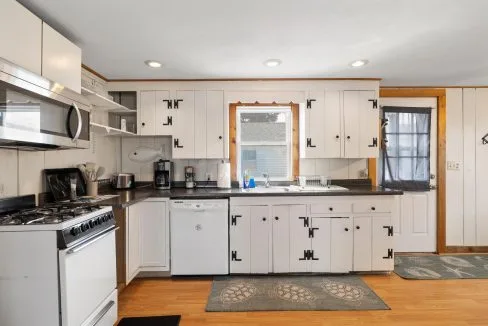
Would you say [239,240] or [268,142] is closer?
[239,240]

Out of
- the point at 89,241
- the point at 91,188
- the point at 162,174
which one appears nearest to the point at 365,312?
the point at 89,241

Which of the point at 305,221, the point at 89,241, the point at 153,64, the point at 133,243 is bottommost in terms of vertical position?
the point at 133,243

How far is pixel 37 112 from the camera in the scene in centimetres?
152

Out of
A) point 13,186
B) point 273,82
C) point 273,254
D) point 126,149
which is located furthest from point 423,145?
point 13,186

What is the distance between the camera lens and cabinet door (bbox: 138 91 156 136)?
320cm

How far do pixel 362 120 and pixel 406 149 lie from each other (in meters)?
0.91

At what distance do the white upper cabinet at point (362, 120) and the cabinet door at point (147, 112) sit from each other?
7.68 ft

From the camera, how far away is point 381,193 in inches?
113

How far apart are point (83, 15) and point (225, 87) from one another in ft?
5.49

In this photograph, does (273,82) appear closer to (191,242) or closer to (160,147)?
(160,147)

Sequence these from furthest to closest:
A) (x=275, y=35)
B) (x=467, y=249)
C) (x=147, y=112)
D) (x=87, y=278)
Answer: (x=467, y=249) → (x=147, y=112) → (x=275, y=35) → (x=87, y=278)

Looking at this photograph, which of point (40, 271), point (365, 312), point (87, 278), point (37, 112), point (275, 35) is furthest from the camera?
point (365, 312)

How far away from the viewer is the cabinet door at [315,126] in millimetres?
3203

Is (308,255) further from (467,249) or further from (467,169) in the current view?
(467,169)
